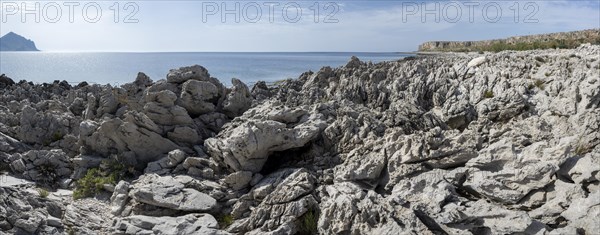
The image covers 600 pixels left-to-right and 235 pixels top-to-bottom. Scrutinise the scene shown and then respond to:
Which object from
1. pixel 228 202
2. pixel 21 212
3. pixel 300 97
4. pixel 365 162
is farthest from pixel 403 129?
pixel 21 212

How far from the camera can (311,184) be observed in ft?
50.8

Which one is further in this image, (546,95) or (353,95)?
(353,95)

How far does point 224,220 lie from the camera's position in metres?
15.4

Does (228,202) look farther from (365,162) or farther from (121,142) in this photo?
(121,142)

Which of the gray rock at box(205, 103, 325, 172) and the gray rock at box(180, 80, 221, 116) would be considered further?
the gray rock at box(180, 80, 221, 116)

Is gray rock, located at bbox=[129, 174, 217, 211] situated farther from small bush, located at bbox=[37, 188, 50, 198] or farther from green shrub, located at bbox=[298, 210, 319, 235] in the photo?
green shrub, located at bbox=[298, 210, 319, 235]

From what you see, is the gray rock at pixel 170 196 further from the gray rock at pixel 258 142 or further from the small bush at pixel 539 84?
the small bush at pixel 539 84

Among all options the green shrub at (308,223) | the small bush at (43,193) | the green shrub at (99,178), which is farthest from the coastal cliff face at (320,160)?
the small bush at (43,193)

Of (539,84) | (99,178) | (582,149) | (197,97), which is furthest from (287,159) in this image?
(539,84)

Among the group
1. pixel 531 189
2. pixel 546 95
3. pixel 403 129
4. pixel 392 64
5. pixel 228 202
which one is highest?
pixel 392 64

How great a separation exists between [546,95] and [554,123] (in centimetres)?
463

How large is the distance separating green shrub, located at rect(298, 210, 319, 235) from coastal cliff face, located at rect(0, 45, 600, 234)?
0.04m

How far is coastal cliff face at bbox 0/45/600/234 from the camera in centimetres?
1273

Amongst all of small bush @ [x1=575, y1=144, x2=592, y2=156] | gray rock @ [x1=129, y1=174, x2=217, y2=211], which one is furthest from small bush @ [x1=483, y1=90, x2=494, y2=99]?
gray rock @ [x1=129, y1=174, x2=217, y2=211]
